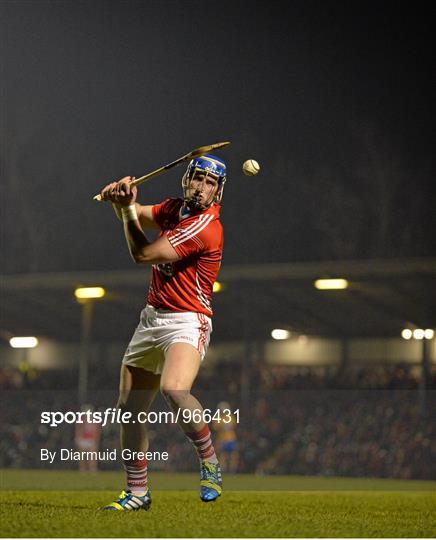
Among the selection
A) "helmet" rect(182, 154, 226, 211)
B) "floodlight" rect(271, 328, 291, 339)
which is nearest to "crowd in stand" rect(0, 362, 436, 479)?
"floodlight" rect(271, 328, 291, 339)

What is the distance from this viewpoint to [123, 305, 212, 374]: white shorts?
492 centimetres

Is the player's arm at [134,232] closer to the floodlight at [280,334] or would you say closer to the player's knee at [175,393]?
the player's knee at [175,393]

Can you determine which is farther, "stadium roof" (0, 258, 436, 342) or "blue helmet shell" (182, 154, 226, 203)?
"stadium roof" (0, 258, 436, 342)

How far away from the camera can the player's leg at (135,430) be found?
16.3ft

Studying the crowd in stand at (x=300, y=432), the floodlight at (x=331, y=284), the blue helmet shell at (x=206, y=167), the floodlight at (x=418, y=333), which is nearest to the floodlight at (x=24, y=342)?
the crowd in stand at (x=300, y=432)

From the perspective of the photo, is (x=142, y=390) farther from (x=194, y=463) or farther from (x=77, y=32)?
(x=77, y=32)

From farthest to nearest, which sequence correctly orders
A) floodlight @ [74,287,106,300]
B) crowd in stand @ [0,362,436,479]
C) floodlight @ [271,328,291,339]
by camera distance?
floodlight @ [271,328,291,339] < floodlight @ [74,287,106,300] < crowd in stand @ [0,362,436,479]

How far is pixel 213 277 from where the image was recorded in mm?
5164

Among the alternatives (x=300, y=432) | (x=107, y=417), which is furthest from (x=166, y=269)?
(x=300, y=432)

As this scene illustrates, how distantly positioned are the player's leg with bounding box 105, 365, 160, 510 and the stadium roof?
1038 centimetres

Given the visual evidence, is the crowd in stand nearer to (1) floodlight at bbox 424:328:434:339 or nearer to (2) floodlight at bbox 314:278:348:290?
(1) floodlight at bbox 424:328:434:339

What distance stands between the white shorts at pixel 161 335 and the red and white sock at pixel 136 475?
0.43 metres

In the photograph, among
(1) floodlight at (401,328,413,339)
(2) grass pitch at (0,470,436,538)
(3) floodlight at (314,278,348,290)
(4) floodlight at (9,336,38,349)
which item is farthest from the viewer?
(4) floodlight at (9,336,38,349)

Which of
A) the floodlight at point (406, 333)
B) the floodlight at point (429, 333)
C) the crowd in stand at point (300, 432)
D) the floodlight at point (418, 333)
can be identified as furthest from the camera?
the floodlight at point (406, 333)
